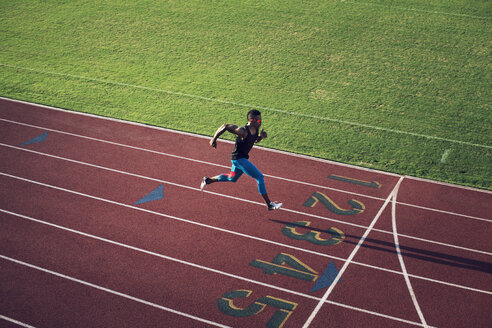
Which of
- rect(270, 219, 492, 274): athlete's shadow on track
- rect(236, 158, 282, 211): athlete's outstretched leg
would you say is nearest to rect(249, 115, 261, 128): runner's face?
rect(236, 158, 282, 211): athlete's outstretched leg

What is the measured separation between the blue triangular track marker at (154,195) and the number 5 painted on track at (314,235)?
8.45 ft

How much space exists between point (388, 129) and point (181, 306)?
7476 mm

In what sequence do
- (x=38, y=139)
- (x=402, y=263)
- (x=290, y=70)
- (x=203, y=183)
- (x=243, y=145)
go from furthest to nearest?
(x=290, y=70), (x=38, y=139), (x=203, y=183), (x=243, y=145), (x=402, y=263)

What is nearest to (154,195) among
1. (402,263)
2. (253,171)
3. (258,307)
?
(253,171)

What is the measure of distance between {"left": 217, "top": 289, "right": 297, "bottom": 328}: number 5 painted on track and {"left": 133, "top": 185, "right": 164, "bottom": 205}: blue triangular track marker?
2965 millimetres

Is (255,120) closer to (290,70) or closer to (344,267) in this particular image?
(344,267)

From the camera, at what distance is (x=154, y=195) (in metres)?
9.16

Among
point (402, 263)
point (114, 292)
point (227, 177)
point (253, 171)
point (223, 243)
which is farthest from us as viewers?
point (227, 177)

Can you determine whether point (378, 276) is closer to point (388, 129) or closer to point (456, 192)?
point (456, 192)

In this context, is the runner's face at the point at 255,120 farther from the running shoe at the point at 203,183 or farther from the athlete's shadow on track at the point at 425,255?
the athlete's shadow on track at the point at 425,255

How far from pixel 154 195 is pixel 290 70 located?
24.5 ft

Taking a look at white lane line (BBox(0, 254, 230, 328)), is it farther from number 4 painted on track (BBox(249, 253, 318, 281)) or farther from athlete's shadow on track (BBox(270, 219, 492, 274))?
athlete's shadow on track (BBox(270, 219, 492, 274))

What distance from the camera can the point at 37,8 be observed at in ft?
64.9

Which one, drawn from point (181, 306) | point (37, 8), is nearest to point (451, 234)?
point (181, 306)
